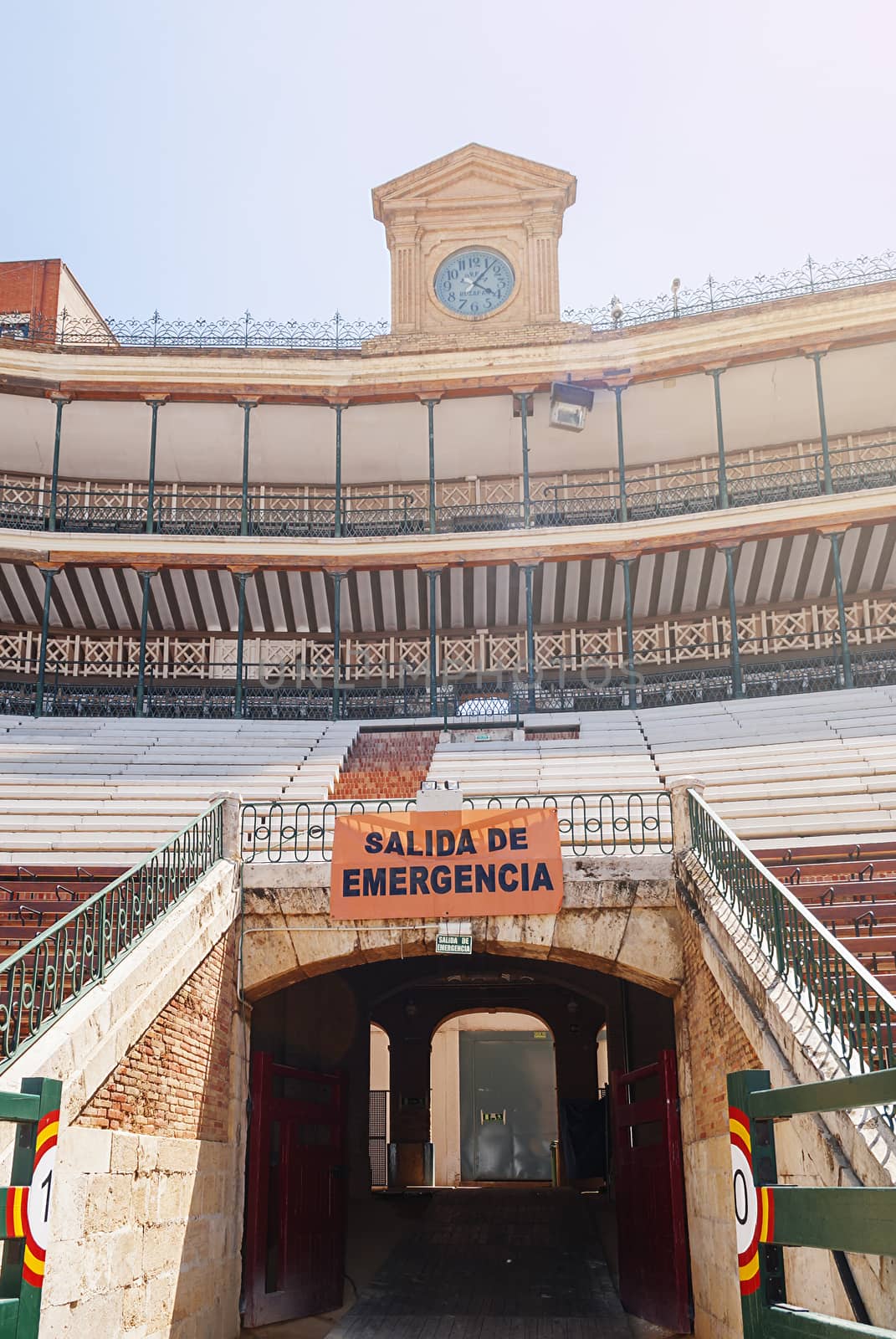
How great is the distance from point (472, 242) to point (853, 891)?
20287 millimetres

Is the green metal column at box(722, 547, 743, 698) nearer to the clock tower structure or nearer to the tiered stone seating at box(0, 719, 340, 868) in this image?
the tiered stone seating at box(0, 719, 340, 868)

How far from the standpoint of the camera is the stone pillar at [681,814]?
1219cm

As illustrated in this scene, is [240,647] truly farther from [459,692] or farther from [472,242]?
[472,242]

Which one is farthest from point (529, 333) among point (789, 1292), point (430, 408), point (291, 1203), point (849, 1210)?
point (849, 1210)

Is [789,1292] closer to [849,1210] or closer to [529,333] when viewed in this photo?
[849,1210]

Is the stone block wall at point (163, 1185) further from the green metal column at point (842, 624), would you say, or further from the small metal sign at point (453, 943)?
the green metal column at point (842, 624)

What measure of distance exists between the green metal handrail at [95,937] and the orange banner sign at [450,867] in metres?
1.33

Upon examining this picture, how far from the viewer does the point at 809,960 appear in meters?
8.15

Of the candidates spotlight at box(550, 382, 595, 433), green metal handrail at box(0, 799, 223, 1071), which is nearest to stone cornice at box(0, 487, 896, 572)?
spotlight at box(550, 382, 595, 433)

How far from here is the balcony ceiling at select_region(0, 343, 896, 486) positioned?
973 inches

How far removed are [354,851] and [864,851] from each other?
4.99 metres

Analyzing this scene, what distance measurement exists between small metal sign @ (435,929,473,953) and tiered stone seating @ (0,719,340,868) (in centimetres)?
337

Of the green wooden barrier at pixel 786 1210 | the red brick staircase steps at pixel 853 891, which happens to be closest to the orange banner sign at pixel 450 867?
the red brick staircase steps at pixel 853 891

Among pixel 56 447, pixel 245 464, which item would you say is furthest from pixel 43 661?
pixel 245 464
